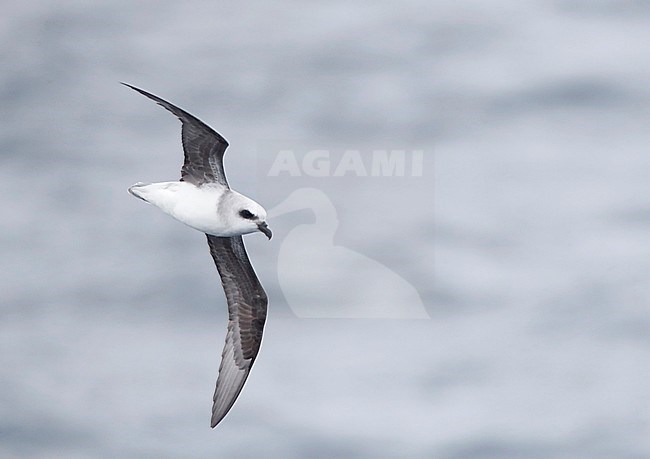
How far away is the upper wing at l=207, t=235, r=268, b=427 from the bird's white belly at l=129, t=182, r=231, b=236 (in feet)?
6.22

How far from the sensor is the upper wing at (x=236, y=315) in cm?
1611

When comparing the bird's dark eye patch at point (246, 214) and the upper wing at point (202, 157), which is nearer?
the bird's dark eye patch at point (246, 214)

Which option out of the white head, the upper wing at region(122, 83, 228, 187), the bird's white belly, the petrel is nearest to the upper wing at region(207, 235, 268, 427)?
the petrel

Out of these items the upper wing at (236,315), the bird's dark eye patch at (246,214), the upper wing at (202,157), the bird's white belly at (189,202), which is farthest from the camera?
the upper wing at (236,315)

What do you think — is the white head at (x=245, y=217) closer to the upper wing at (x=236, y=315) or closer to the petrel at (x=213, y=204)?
the petrel at (x=213, y=204)

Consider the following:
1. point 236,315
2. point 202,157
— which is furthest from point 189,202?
point 236,315

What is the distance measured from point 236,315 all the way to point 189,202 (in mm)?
3045

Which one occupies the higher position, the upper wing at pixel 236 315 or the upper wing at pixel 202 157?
the upper wing at pixel 202 157

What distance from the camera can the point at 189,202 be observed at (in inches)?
551

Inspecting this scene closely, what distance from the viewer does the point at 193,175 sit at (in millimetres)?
14477

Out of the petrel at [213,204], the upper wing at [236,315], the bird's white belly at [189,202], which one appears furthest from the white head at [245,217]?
the upper wing at [236,315]

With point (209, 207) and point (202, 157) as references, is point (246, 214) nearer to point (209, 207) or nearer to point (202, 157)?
point (209, 207)

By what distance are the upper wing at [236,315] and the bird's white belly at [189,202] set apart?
74.6 inches

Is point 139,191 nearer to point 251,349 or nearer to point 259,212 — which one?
point 259,212
